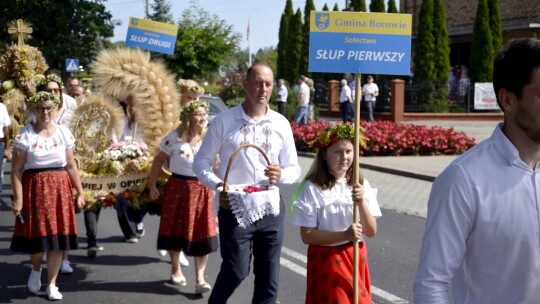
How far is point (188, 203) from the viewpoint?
6.88 metres

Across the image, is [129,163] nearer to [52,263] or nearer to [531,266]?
[52,263]

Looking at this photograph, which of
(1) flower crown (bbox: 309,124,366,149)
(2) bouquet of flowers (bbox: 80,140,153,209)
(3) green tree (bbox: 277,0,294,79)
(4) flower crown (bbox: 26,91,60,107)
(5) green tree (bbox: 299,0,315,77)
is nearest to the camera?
(1) flower crown (bbox: 309,124,366,149)

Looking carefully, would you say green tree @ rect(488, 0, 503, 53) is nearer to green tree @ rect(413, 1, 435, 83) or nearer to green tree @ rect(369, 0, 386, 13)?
green tree @ rect(413, 1, 435, 83)

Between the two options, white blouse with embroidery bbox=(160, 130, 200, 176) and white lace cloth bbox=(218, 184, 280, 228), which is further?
white blouse with embroidery bbox=(160, 130, 200, 176)

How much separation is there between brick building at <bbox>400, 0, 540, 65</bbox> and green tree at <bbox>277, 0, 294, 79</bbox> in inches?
324

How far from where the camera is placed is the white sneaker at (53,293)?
6734 millimetres

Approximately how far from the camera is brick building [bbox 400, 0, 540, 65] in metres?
35.5

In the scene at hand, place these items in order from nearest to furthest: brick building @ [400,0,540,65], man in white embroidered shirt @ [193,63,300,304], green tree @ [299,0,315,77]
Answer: man in white embroidered shirt @ [193,63,300,304]
brick building @ [400,0,540,65]
green tree @ [299,0,315,77]

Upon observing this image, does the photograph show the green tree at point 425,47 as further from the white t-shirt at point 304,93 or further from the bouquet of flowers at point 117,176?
the bouquet of flowers at point 117,176

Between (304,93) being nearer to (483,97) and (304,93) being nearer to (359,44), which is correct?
(483,97)

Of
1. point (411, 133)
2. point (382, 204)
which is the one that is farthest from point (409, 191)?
point (411, 133)

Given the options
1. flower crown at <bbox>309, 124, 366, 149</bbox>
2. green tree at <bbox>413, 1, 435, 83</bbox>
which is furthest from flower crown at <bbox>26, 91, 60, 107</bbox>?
green tree at <bbox>413, 1, 435, 83</bbox>

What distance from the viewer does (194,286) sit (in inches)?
285

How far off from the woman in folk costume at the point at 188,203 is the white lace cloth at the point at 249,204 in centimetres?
165
